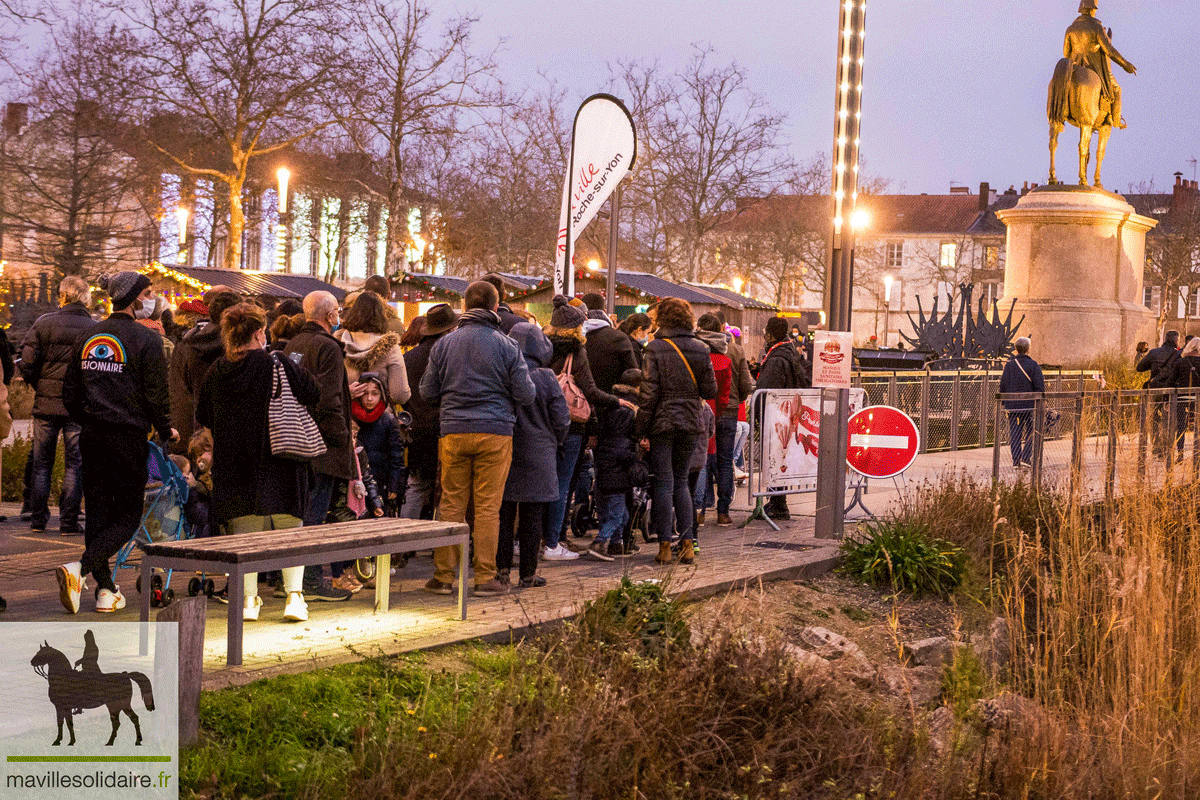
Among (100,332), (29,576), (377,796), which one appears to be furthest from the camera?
(29,576)

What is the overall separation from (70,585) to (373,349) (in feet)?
7.79

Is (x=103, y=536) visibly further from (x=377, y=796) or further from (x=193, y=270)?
(x=193, y=270)

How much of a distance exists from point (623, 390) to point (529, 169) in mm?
48328

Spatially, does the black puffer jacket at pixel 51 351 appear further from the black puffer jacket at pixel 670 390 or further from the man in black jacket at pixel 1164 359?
the man in black jacket at pixel 1164 359

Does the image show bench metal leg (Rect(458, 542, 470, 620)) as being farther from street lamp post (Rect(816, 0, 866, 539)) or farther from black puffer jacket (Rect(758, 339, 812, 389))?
black puffer jacket (Rect(758, 339, 812, 389))

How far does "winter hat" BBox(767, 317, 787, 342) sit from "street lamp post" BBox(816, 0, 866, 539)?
117cm

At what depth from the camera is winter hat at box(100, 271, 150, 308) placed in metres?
7.90

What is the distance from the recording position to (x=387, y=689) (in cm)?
605

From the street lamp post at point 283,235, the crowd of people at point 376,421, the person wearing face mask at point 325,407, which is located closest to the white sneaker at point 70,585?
the crowd of people at point 376,421

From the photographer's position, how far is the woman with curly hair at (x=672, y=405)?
993cm

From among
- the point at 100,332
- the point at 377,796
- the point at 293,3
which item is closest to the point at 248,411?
the point at 100,332

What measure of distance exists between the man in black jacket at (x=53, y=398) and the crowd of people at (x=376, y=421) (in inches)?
0.6

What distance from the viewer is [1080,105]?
3053cm

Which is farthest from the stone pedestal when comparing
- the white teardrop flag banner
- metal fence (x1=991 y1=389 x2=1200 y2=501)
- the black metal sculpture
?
the white teardrop flag banner
